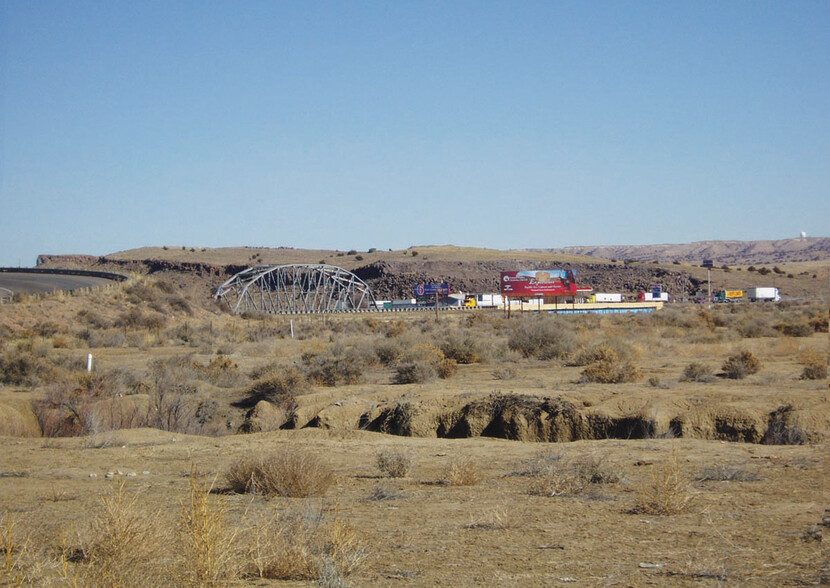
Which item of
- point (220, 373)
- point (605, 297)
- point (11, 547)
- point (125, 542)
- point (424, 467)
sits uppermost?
point (11, 547)

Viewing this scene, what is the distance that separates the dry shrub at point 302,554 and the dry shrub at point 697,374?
18.9m

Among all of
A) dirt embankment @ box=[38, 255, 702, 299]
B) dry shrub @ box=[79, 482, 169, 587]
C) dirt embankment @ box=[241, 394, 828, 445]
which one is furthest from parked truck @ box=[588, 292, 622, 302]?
dry shrub @ box=[79, 482, 169, 587]

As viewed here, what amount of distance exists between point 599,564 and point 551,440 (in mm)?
10186

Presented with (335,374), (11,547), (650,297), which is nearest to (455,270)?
(650,297)

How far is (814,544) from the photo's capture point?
7309 millimetres

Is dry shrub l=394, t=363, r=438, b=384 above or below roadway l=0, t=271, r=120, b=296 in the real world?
below

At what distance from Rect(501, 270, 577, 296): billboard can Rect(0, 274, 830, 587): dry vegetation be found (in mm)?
50703

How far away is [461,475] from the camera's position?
11062mm

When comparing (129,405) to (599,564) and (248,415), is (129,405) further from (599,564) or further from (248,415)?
(599,564)

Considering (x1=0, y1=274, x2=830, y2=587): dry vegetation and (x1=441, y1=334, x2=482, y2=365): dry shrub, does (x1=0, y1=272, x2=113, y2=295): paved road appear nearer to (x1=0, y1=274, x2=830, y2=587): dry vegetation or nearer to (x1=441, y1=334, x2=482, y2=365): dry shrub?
(x1=0, y1=274, x2=830, y2=587): dry vegetation

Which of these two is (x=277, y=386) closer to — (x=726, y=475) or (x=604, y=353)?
(x=604, y=353)

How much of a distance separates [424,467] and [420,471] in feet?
1.33

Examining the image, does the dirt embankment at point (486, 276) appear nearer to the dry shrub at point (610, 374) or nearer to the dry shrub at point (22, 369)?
the dry shrub at point (22, 369)

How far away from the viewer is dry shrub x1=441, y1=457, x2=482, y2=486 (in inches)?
435
